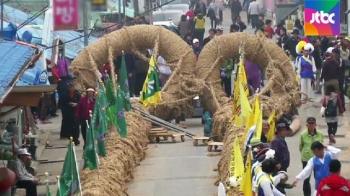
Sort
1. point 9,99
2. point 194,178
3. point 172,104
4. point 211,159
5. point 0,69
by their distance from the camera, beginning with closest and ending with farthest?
point 0,69 < point 9,99 < point 194,178 < point 211,159 < point 172,104

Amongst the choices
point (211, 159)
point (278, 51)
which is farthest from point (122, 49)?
point (211, 159)

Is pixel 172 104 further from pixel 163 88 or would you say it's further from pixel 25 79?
pixel 25 79

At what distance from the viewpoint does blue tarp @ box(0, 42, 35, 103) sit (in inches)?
694

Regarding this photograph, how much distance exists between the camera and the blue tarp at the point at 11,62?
17625 mm

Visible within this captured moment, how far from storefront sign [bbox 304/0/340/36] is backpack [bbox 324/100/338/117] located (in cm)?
810

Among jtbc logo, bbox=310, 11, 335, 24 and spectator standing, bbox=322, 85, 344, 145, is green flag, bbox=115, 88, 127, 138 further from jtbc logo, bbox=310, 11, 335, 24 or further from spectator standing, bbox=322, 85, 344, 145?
jtbc logo, bbox=310, 11, 335, 24

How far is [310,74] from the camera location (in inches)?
1198

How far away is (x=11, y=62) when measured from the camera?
774 inches

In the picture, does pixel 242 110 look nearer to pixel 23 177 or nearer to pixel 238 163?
pixel 238 163

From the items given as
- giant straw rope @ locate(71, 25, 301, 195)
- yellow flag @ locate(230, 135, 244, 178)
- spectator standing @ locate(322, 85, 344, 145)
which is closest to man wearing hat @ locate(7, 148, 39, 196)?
yellow flag @ locate(230, 135, 244, 178)

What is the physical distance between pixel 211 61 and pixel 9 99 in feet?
32.0

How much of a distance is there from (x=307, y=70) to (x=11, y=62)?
39.7ft

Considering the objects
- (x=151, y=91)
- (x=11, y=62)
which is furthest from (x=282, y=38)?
(x=11, y=62)

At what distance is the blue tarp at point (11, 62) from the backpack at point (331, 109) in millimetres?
5574
